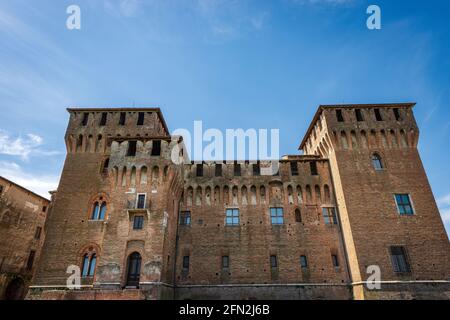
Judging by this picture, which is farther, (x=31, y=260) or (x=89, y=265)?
(x=31, y=260)

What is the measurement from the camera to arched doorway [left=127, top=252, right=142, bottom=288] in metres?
18.2

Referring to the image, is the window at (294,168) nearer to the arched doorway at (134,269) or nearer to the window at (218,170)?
the window at (218,170)

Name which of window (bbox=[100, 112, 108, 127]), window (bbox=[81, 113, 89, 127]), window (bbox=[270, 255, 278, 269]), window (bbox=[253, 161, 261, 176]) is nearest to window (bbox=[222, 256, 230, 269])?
window (bbox=[270, 255, 278, 269])

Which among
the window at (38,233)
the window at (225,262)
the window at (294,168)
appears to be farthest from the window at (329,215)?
the window at (38,233)

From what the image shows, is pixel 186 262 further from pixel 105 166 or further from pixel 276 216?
pixel 105 166

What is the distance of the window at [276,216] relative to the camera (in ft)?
75.6

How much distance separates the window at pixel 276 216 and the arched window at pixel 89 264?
14.7 metres

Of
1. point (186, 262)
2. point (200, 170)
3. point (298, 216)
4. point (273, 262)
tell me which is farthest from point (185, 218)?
point (298, 216)

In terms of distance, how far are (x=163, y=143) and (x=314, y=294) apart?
55.4 feet

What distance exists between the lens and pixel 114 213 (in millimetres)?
19812

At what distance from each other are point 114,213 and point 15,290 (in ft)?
62.0
